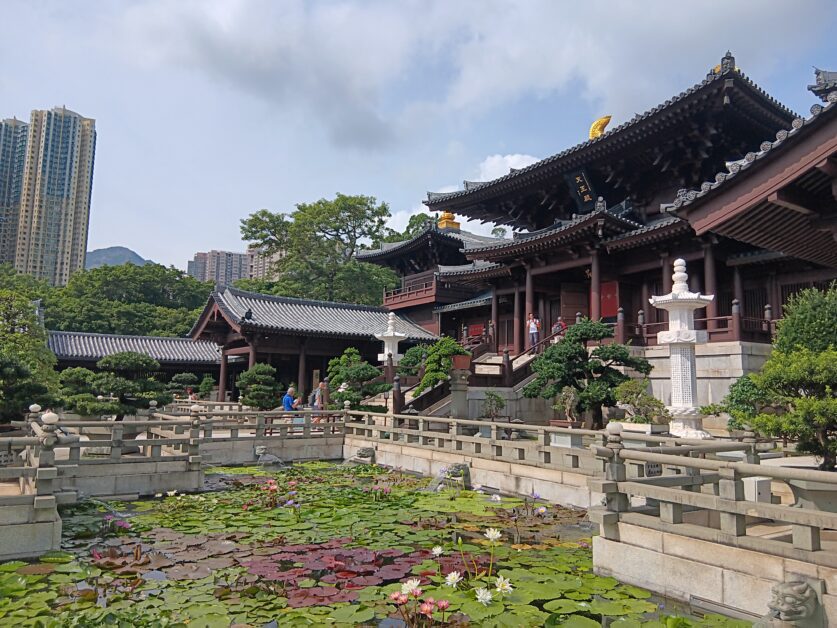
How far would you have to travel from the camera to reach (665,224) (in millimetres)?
18422

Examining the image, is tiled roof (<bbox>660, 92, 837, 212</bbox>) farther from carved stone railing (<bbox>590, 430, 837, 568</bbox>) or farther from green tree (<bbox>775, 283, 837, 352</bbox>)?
carved stone railing (<bbox>590, 430, 837, 568</bbox>)

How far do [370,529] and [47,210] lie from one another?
90.2 m

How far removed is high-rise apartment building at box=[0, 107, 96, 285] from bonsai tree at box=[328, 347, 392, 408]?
7477 cm

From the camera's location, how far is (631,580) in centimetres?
641

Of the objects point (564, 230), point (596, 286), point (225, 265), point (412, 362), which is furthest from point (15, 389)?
point (225, 265)

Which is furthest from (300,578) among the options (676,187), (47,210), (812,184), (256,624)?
(47,210)

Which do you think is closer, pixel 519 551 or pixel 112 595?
pixel 112 595

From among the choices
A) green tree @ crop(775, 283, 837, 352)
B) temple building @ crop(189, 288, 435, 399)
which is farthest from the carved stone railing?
temple building @ crop(189, 288, 435, 399)

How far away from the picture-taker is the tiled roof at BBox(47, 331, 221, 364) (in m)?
31.4

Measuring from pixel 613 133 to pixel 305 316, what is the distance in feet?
57.1

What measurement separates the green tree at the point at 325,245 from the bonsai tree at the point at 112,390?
26.6m

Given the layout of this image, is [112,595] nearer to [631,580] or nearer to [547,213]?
[631,580]

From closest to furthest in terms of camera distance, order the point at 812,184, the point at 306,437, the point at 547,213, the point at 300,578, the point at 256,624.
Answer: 1. the point at 256,624
2. the point at 300,578
3. the point at 812,184
4. the point at 306,437
5. the point at 547,213

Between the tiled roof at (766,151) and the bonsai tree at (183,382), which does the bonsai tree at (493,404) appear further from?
the bonsai tree at (183,382)
